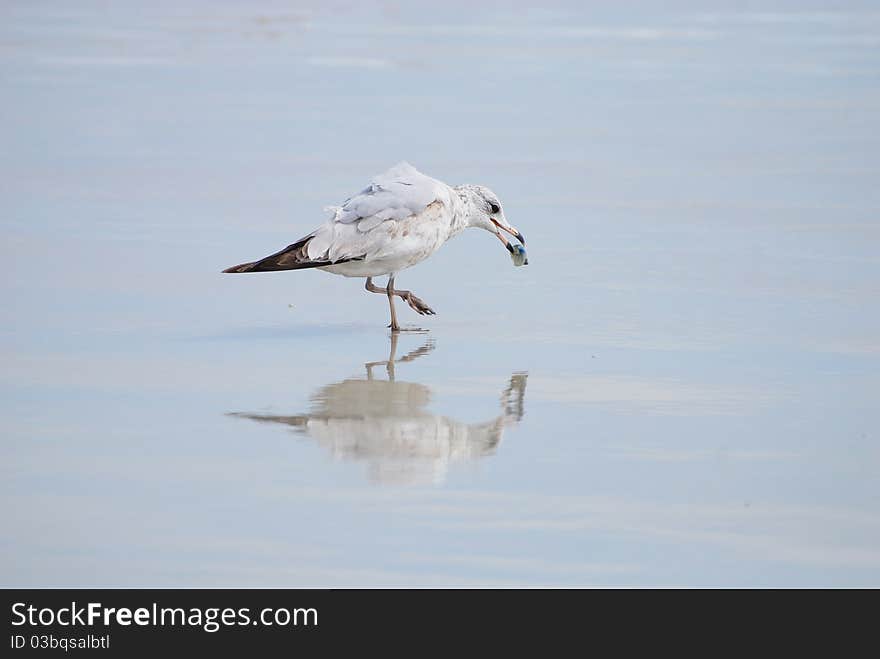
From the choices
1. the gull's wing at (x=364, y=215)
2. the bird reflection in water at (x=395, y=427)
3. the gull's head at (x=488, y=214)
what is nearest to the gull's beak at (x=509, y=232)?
the gull's head at (x=488, y=214)

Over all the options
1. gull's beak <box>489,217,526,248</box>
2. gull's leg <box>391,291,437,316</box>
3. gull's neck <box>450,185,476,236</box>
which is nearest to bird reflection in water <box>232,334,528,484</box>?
gull's leg <box>391,291,437,316</box>

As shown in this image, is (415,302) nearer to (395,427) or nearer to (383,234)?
(383,234)

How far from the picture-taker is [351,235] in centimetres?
882

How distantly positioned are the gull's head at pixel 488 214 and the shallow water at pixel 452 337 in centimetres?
33

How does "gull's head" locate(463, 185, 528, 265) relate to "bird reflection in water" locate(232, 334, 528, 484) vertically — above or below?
above

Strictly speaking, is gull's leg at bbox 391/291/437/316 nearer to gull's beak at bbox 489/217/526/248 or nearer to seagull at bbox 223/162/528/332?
seagull at bbox 223/162/528/332

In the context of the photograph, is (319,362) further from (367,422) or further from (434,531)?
(434,531)

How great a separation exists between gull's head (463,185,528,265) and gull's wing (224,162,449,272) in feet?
1.98

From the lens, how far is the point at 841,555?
5.51 metres

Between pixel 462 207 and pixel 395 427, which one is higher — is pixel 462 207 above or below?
above

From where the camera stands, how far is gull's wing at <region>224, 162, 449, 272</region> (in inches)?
347

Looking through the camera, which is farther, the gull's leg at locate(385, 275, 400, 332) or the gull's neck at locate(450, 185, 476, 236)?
the gull's neck at locate(450, 185, 476, 236)

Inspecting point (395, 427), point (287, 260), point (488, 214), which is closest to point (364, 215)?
point (287, 260)

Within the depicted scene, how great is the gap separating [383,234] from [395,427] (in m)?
2.12
